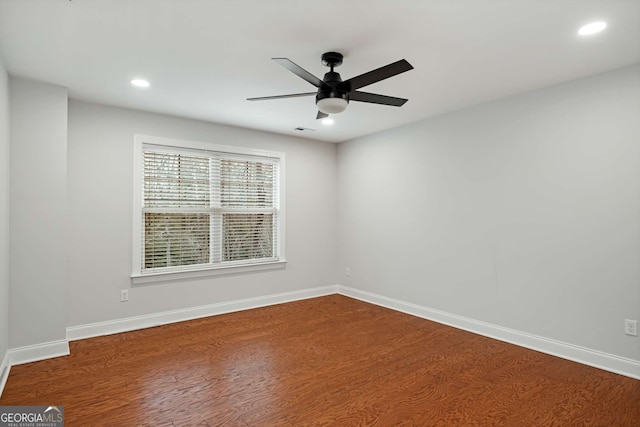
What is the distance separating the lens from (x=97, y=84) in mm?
3270

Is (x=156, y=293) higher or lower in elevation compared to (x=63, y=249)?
lower

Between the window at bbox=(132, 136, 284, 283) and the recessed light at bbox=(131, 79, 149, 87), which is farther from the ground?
the recessed light at bbox=(131, 79, 149, 87)

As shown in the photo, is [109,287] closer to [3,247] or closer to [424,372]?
[3,247]

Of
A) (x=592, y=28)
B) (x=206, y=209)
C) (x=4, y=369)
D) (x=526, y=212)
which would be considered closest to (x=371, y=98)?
(x=592, y=28)

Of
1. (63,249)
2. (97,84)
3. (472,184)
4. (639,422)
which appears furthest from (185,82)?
(639,422)

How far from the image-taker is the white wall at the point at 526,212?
2961mm

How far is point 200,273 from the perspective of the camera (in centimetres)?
450

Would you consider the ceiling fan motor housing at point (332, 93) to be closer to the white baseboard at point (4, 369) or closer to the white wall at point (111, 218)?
the white wall at point (111, 218)

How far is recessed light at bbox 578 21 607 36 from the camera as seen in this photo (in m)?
2.25

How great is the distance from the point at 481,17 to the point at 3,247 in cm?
388

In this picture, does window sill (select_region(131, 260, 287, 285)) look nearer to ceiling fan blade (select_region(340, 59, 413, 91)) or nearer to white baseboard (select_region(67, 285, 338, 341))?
white baseboard (select_region(67, 285, 338, 341))

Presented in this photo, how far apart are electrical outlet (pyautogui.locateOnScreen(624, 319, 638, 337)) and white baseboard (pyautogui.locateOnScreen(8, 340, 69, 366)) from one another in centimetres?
492

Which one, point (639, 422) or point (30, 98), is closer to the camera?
point (639, 422)

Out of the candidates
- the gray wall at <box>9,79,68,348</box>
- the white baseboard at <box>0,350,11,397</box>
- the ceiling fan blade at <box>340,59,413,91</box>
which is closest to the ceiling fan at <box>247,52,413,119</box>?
the ceiling fan blade at <box>340,59,413,91</box>
